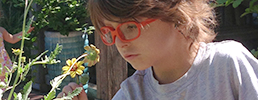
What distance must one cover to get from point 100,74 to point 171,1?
2.22m

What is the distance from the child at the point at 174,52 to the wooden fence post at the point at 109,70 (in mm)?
1793

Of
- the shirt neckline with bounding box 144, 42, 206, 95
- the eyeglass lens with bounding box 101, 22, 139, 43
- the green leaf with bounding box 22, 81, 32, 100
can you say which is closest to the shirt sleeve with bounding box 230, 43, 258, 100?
the shirt neckline with bounding box 144, 42, 206, 95

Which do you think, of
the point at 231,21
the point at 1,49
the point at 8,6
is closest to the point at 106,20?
the point at 1,49

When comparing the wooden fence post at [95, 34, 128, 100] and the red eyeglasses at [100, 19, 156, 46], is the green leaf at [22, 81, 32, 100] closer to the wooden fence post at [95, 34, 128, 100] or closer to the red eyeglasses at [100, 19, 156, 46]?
the red eyeglasses at [100, 19, 156, 46]

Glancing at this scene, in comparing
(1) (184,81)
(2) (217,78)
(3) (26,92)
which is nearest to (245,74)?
(2) (217,78)

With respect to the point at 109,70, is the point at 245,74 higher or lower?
higher

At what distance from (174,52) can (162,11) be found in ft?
0.49

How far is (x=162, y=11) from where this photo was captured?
3.72 ft

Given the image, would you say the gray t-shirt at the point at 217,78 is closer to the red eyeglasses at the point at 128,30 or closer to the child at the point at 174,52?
the child at the point at 174,52

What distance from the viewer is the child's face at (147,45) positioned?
1108 millimetres

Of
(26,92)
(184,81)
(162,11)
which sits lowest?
(184,81)

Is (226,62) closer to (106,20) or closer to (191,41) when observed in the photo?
(191,41)

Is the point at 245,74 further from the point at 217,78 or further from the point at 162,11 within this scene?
the point at 162,11

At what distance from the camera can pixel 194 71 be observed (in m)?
1.21
